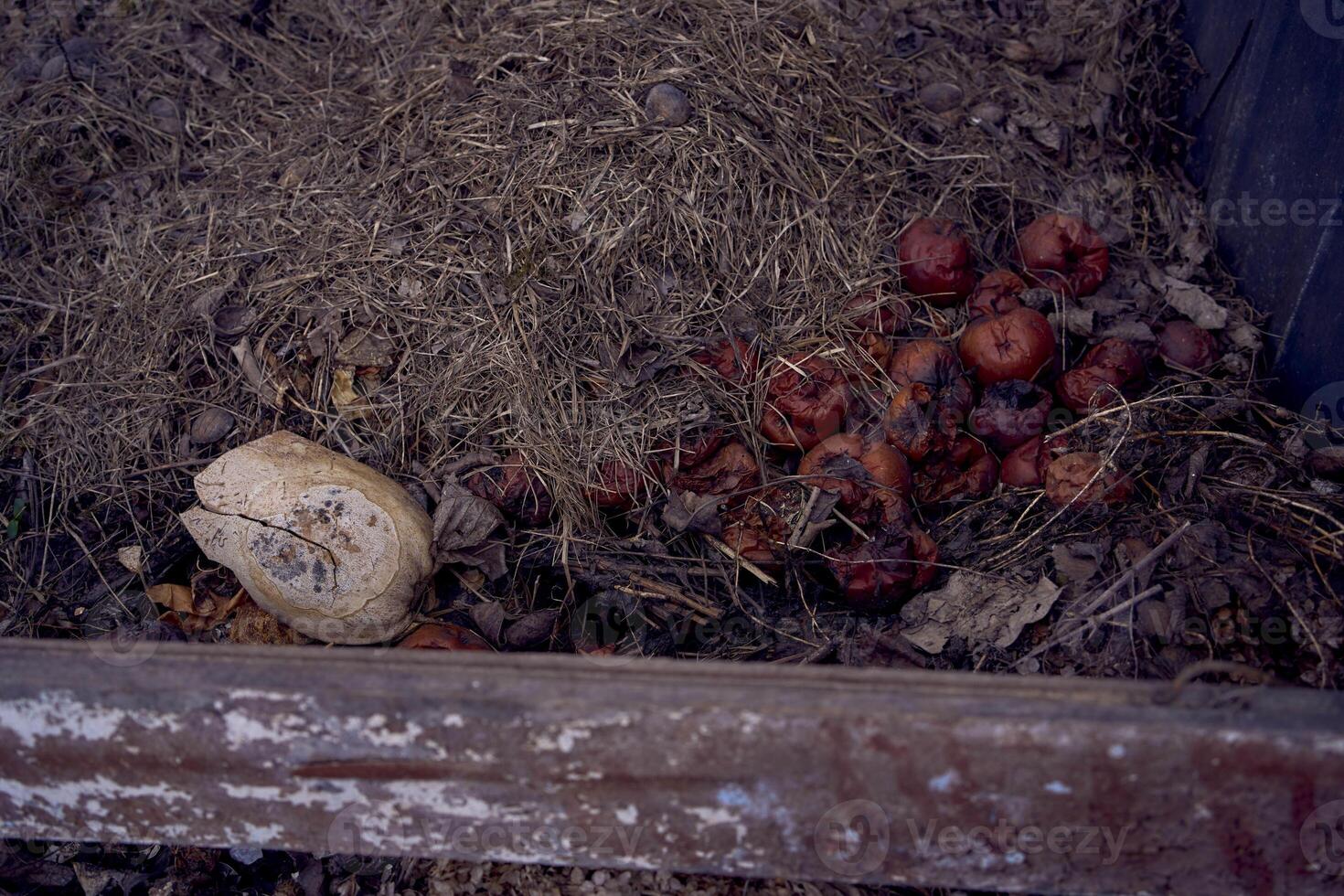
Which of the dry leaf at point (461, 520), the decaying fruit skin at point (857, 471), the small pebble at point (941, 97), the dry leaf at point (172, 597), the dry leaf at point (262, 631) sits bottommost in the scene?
the dry leaf at point (172, 597)

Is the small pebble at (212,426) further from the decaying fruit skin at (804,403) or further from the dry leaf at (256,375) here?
the decaying fruit skin at (804,403)

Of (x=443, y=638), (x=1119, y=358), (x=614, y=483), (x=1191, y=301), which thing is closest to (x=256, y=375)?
(x=443, y=638)

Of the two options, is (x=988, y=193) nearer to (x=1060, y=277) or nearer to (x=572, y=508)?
(x=1060, y=277)

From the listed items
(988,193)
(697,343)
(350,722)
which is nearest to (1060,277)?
(988,193)

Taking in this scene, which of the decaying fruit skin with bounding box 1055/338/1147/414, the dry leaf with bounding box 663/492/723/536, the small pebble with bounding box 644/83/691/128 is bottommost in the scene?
the dry leaf with bounding box 663/492/723/536

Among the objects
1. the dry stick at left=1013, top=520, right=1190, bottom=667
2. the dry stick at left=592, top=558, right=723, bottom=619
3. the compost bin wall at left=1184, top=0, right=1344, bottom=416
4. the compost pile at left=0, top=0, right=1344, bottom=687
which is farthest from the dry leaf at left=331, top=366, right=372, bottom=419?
the compost bin wall at left=1184, top=0, right=1344, bottom=416

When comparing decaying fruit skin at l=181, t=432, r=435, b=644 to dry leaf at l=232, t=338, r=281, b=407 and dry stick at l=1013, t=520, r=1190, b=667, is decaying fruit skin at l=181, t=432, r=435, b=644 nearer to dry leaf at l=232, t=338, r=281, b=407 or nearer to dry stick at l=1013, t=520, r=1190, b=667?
dry leaf at l=232, t=338, r=281, b=407

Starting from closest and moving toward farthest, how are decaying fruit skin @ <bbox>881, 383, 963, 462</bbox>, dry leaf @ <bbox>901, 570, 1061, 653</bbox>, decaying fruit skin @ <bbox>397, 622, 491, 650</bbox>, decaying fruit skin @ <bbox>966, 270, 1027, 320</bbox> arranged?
dry leaf @ <bbox>901, 570, 1061, 653</bbox> < decaying fruit skin @ <bbox>397, 622, 491, 650</bbox> < decaying fruit skin @ <bbox>881, 383, 963, 462</bbox> < decaying fruit skin @ <bbox>966, 270, 1027, 320</bbox>

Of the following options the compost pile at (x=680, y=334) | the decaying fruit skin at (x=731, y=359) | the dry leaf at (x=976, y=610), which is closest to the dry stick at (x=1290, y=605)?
the compost pile at (x=680, y=334)
